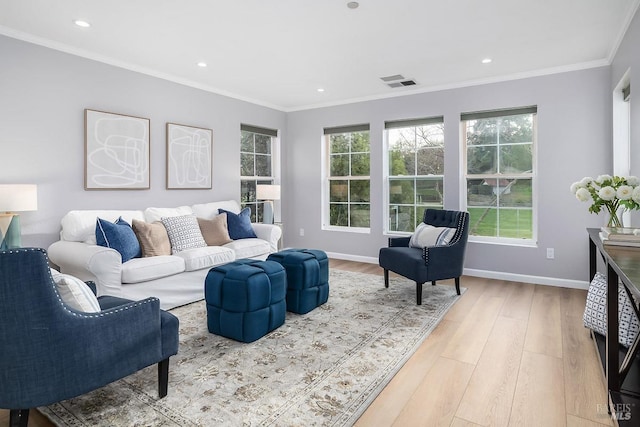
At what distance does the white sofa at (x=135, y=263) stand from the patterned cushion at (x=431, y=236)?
191cm

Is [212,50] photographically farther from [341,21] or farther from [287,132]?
[287,132]

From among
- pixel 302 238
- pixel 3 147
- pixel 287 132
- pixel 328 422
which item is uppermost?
pixel 287 132

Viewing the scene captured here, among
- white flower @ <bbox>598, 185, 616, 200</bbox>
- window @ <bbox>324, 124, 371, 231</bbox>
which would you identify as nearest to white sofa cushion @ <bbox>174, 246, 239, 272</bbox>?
window @ <bbox>324, 124, 371, 231</bbox>

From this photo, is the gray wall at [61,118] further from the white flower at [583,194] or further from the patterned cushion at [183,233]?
the white flower at [583,194]

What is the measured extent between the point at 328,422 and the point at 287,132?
206 inches

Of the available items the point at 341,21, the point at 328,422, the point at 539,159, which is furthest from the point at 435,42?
the point at 328,422

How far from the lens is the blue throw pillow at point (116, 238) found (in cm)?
332

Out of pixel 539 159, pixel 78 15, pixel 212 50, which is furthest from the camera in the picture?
pixel 539 159

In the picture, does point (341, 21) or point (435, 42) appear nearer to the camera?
point (341, 21)

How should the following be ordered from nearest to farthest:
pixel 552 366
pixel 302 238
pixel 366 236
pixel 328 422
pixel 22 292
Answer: pixel 22 292 < pixel 328 422 < pixel 552 366 < pixel 366 236 < pixel 302 238

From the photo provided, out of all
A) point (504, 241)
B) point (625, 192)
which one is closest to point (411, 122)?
point (504, 241)

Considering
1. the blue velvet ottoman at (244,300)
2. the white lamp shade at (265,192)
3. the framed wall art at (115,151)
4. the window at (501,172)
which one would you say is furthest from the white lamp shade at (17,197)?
the window at (501,172)

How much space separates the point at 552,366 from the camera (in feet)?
7.91

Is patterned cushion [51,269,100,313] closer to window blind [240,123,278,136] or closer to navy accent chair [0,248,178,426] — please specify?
navy accent chair [0,248,178,426]
